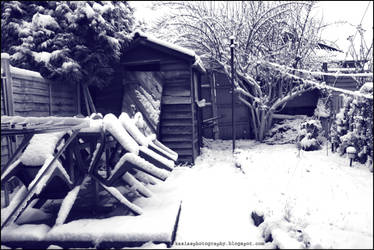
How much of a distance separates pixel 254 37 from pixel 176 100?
5393mm

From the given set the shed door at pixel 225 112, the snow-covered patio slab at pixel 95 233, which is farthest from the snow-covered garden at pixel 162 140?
the shed door at pixel 225 112

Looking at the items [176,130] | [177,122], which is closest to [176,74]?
[177,122]

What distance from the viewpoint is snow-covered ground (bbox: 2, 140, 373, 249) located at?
301 cm

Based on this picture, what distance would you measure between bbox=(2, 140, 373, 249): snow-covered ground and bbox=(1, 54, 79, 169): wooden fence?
3371 millimetres

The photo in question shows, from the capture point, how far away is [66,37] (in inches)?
304

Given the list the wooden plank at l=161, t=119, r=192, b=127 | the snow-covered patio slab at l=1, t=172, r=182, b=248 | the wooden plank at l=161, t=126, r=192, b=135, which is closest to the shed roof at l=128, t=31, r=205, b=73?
the wooden plank at l=161, t=119, r=192, b=127

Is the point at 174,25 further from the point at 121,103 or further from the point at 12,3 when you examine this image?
the point at 12,3

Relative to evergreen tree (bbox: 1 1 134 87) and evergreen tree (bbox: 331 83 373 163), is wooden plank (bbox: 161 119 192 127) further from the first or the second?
evergreen tree (bbox: 331 83 373 163)

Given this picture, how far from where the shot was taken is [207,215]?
201 inches

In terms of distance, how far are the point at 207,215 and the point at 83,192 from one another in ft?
→ 9.41

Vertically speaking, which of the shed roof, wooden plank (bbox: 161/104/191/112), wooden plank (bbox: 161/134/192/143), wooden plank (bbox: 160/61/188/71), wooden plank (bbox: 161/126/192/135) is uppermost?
the shed roof

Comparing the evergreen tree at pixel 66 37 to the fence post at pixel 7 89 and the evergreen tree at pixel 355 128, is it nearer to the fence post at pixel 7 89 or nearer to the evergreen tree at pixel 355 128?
the fence post at pixel 7 89

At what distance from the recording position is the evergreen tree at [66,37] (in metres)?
6.90

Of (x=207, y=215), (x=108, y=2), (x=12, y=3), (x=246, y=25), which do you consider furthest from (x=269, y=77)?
(x=12, y=3)
